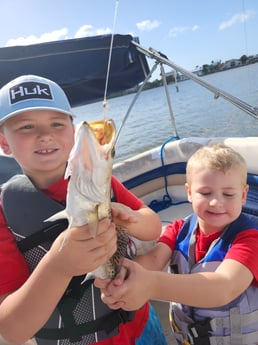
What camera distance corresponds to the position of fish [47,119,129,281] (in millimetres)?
852

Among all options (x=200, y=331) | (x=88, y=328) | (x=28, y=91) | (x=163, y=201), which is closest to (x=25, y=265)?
(x=88, y=328)

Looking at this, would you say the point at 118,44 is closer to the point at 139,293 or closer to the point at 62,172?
the point at 62,172

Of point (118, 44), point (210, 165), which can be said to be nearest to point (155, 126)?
point (118, 44)

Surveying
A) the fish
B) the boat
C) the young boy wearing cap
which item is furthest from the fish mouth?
the boat

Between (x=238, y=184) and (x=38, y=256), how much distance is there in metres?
0.95

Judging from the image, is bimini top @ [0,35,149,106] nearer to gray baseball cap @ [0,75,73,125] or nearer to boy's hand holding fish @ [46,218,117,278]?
gray baseball cap @ [0,75,73,125]

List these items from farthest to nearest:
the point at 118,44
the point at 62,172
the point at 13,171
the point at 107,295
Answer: the point at 118,44, the point at 13,171, the point at 62,172, the point at 107,295

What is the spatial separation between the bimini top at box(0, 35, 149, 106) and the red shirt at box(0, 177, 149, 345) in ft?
8.41

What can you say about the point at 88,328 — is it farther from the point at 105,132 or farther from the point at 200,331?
the point at 105,132

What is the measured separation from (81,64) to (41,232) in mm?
3094

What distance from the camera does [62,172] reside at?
1.57m

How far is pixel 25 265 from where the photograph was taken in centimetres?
144

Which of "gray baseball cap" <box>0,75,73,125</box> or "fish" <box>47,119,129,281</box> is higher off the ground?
"gray baseball cap" <box>0,75,73,125</box>

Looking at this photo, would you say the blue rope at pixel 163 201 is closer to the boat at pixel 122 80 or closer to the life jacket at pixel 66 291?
the boat at pixel 122 80
